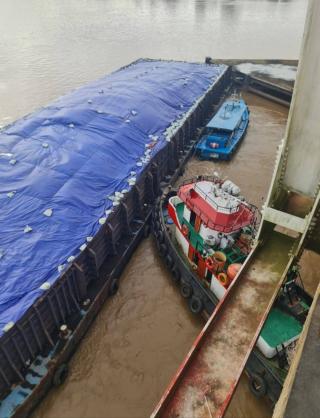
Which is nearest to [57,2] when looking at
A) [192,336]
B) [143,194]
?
[143,194]

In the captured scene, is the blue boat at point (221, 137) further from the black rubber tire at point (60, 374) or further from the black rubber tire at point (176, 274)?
the black rubber tire at point (60, 374)

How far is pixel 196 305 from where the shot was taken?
11.5m

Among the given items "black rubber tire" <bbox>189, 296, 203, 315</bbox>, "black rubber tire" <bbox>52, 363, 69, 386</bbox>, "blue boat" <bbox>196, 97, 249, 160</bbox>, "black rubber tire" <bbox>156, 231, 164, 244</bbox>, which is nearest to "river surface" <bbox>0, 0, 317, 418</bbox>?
"black rubber tire" <bbox>52, 363, 69, 386</bbox>

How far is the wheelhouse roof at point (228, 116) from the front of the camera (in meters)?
21.5

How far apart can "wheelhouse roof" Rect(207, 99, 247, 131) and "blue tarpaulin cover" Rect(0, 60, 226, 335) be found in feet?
8.78

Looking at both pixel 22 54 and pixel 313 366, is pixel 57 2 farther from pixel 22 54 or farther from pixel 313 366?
pixel 313 366

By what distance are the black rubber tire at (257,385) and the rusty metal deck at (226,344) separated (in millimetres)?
5119

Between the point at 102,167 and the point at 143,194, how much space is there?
2.65 meters

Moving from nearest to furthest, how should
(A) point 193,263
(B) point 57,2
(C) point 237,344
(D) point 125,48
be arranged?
(C) point 237,344
(A) point 193,263
(D) point 125,48
(B) point 57,2

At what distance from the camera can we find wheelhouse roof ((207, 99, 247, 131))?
2152cm

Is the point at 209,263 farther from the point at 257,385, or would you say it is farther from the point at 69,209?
the point at 69,209

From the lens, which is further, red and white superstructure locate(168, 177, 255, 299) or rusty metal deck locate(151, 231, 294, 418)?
red and white superstructure locate(168, 177, 255, 299)

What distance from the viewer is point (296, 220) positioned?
5.62 metres

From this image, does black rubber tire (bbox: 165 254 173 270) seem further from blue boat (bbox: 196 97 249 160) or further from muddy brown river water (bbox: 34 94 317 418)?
blue boat (bbox: 196 97 249 160)
